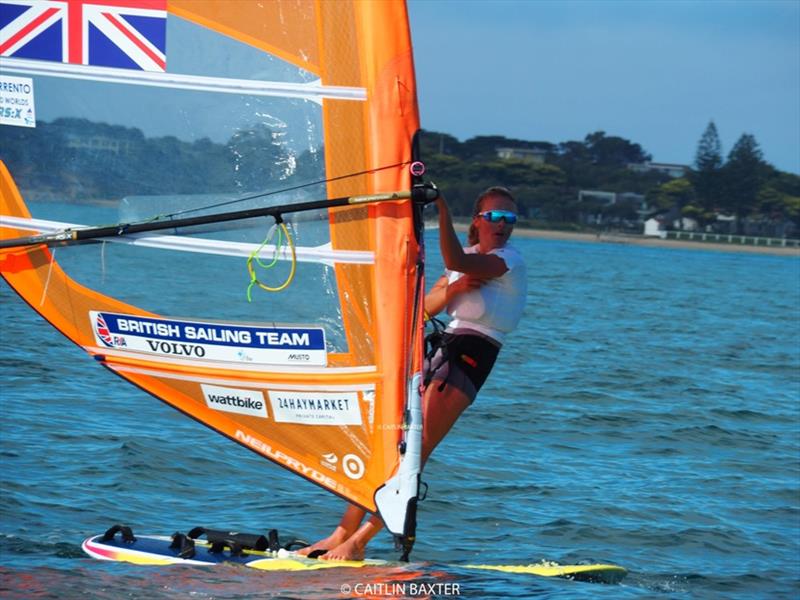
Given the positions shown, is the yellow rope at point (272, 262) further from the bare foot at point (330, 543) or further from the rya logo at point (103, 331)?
the bare foot at point (330, 543)

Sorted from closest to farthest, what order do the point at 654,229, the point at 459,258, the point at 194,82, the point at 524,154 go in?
the point at 194,82 < the point at 459,258 < the point at 654,229 < the point at 524,154

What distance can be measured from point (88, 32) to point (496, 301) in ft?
6.00

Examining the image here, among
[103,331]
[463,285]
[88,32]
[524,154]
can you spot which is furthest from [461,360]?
[524,154]

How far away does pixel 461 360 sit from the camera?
493cm

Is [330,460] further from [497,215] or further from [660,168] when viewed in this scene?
[660,168]

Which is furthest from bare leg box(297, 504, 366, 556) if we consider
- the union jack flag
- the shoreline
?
the shoreline

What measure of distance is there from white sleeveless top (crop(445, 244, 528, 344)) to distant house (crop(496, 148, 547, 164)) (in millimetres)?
108353

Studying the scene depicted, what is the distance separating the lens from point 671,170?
125562 mm

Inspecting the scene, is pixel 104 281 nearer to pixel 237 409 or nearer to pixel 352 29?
pixel 237 409

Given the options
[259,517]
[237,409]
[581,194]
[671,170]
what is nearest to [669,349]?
[259,517]

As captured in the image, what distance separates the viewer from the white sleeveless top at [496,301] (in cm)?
489

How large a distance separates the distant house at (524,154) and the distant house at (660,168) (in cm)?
884

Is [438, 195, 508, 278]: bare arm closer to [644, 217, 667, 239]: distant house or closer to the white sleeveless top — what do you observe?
the white sleeveless top

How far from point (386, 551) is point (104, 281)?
2.06 metres
